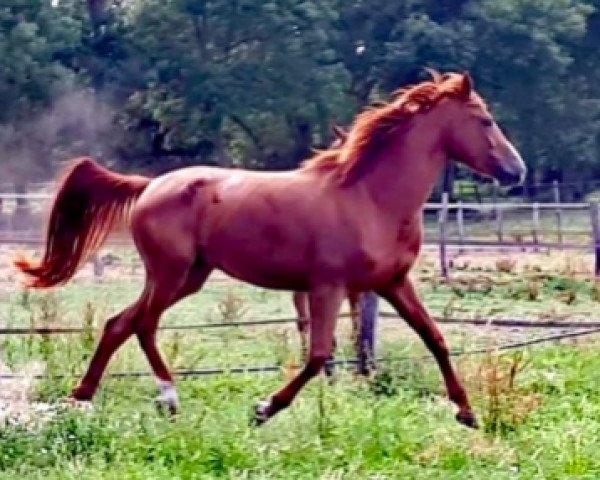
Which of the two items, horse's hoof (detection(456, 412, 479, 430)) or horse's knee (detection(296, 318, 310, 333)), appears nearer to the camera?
horse's hoof (detection(456, 412, 479, 430))

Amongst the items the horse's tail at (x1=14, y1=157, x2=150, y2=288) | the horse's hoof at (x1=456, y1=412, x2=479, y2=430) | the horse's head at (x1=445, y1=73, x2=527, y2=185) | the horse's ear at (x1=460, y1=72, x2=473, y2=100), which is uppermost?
the horse's ear at (x1=460, y1=72, x2=473, y2=100)

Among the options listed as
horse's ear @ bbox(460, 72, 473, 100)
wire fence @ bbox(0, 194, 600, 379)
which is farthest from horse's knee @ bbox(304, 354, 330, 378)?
wire fence @ bbox(0, 194, 600, 379)

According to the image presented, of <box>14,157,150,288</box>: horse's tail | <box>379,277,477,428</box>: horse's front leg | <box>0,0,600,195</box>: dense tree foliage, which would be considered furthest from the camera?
<box>0,0,600,195</box>: dense tree foliage

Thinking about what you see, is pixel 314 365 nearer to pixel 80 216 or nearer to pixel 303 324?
pixel 80 216

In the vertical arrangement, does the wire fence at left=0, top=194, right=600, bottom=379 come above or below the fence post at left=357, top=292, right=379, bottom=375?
below

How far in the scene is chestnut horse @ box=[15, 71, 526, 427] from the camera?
5812 millimetres

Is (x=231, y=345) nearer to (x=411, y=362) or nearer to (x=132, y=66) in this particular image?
(x=411, y=362)

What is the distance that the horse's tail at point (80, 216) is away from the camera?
21.8ft

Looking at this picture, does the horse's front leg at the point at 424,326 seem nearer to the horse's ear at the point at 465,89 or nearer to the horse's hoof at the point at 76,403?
the horse's ear at the point at 465,89

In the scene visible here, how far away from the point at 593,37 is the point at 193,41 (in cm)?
1178

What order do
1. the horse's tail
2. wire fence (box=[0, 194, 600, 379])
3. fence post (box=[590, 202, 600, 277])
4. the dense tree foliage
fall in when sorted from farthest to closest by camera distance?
the dense tree foliage, fence post (box=[590, 202, 600, 277]), wire fence (box=[0, 194, 600, 379]), the horse's tail

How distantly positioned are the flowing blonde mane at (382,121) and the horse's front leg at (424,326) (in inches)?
25.0

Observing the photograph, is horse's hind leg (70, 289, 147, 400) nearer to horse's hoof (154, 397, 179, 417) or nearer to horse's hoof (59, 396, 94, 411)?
horse's hoof (59, 396, 94, 411)

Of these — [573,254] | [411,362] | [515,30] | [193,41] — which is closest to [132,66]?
[193,41]
